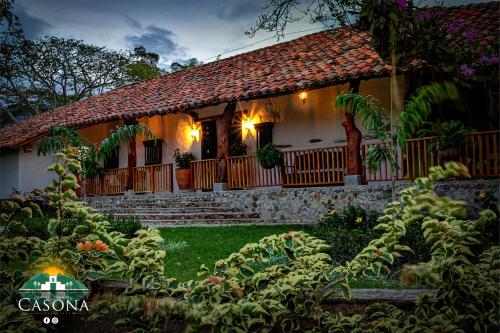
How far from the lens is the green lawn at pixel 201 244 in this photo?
5.54 m

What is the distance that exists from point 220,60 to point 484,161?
394 inches

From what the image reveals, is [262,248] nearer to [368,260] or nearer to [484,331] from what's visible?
[368,260]

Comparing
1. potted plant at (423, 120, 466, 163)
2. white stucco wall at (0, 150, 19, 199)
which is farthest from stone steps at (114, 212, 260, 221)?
white stucco wall at (0, 150, 19, 199)

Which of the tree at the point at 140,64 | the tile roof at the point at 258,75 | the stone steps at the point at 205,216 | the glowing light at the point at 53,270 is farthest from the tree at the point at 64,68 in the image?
the glowing light at the point at 53,270

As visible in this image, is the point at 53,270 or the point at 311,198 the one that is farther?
the point at 311,198

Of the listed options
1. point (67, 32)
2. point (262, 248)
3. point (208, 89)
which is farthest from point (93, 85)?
point (262, 248)

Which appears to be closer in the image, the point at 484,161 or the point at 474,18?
the point at 484,161

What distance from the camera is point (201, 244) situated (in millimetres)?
7191

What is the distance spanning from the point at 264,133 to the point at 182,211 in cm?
314

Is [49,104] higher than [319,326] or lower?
higher

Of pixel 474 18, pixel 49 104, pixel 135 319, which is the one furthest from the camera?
pixel 49 104

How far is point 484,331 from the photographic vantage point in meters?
2.54

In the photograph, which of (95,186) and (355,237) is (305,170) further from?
(95,186)

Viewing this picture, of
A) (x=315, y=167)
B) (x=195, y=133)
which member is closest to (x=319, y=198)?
(x=315, y=167)
